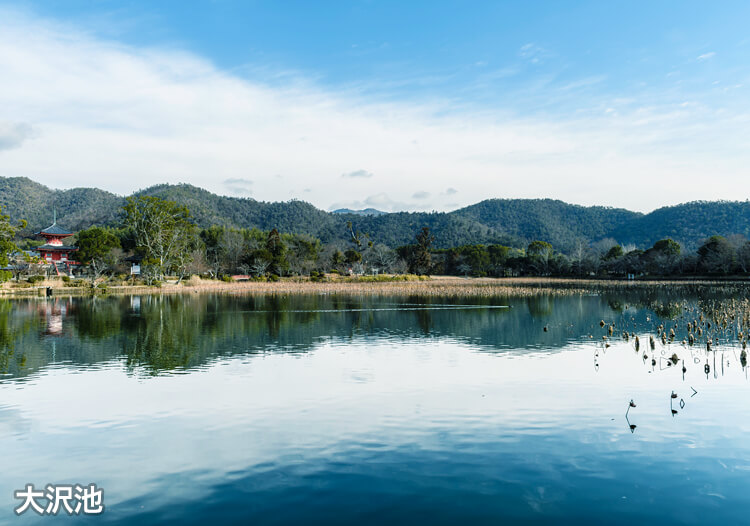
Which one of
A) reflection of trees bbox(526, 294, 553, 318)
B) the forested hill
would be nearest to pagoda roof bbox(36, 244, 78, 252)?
the forested hill

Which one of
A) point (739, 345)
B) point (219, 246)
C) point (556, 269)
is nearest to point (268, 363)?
point (739, 345)

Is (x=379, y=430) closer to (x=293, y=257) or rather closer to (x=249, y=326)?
(x=249, y=326)

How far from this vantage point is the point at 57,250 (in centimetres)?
6556

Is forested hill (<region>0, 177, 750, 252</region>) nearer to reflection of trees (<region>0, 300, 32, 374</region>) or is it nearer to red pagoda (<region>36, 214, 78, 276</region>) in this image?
red pagoda (<region>36, 214, 78, 276</region>)

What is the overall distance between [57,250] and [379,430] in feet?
225

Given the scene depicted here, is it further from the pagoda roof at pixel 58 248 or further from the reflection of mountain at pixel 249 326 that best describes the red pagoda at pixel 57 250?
the reflection of mountain at pixel 249 326

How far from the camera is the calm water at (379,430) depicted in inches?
238

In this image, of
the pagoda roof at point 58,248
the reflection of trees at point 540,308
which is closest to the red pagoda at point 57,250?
the pagoda roof at point 58,248

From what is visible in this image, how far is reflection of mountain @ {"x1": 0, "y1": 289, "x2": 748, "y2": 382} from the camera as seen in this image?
1625 centimetres

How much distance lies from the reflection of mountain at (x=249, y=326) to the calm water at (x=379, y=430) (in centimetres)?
22

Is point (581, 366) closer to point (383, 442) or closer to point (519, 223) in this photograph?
point (383, 442)

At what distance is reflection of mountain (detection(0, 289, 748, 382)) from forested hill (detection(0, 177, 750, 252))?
81109 mm

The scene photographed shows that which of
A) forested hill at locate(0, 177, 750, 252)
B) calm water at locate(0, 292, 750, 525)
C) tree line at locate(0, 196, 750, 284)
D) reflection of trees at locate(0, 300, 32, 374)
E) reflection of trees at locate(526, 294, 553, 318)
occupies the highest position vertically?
forested hill at locate(0, 177, 750, 252)

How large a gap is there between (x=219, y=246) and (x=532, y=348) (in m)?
67.3
